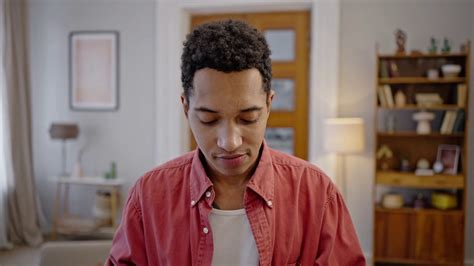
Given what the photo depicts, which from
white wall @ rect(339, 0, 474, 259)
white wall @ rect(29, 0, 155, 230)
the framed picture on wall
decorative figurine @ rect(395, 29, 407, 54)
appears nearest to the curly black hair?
decorative figurine @ rect(395, 29, 407, 54)

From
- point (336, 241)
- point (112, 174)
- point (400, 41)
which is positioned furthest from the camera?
point (112, 174)

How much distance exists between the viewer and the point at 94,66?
4117mm

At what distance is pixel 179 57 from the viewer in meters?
3.85

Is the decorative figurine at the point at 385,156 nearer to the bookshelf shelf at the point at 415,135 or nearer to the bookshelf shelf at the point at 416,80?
the bookshelf shelf at the point at 415,135

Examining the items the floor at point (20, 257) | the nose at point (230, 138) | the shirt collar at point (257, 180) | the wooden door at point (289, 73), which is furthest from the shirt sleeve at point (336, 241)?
the floor at point (20, 257)

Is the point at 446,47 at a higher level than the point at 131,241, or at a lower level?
higher

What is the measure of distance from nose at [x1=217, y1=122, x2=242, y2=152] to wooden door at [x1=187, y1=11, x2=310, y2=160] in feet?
9.88

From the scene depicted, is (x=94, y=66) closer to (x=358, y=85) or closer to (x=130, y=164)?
(x=130, y=164)

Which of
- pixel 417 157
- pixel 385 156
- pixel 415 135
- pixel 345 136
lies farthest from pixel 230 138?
pixel 417 157

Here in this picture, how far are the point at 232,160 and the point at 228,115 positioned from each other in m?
0.10

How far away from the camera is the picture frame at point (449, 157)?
327 centimetres

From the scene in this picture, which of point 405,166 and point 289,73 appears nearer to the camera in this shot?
point 405,166

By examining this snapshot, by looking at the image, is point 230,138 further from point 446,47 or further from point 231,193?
point 446,47

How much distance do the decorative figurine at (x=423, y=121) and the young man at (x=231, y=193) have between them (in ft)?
8.56
